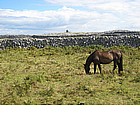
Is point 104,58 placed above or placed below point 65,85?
above

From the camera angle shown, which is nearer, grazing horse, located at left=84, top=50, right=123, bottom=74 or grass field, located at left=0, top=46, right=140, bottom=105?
grass field, located at left=0, top=46, right=140, bottom=105

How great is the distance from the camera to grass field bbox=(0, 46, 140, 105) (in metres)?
8.78

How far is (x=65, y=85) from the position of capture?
10.7 m

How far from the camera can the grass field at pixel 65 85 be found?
8781 mm

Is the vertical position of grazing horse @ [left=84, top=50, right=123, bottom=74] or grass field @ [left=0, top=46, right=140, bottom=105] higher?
grazing horse @ [left=84, top=50, right=123, bottom=74]

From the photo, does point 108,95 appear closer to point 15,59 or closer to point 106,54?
point 106,54

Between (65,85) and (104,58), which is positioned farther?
(104,58)

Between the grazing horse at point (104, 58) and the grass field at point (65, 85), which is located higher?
the grazing horse at point (104, 58)

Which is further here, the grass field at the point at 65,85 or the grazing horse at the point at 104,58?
the grazing horse at the point at 104,58
